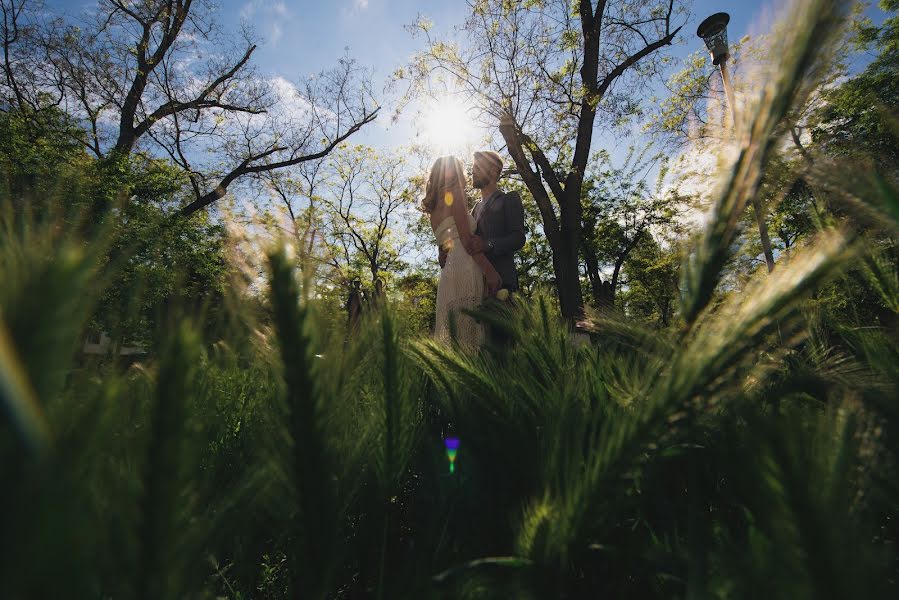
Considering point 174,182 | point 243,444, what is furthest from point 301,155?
point 243,444

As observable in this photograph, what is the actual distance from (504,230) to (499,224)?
88 millimetres

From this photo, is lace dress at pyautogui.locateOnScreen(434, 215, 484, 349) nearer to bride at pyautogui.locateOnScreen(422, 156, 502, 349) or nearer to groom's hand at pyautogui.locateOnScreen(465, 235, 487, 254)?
bride at pyautogui.locateOnScreen(422, 156, 502, 349)

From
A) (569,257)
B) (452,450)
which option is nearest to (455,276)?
(452,450)

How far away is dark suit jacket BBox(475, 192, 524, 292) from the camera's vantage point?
419cm

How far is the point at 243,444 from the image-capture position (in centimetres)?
58

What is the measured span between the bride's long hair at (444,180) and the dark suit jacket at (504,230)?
50 cm

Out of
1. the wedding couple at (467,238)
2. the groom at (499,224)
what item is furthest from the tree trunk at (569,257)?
the wedding couple at (467,238)

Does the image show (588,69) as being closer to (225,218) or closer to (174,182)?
(174,182)

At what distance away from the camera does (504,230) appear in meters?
4.39

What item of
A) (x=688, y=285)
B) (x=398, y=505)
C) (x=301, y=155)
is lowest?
(x=398, y=505)

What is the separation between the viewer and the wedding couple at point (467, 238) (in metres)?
3.75

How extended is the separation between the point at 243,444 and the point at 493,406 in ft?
1.12

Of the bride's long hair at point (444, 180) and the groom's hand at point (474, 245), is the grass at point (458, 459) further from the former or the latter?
the bride's long hair at point (444, 180)

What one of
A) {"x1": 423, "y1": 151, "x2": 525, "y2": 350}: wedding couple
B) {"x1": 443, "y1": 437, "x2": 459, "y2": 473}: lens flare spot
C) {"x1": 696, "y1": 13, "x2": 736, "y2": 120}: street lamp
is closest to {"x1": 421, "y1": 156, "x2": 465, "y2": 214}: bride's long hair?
{"x1": 423, "y1": 151, "x2": 525, "y2": 350}: wedding couple
